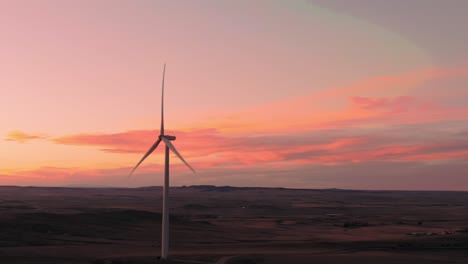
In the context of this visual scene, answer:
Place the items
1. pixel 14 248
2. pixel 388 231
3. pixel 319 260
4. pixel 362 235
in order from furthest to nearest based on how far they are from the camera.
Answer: pixel 388 231 → pixel 362 235 → pixel 14 248 → pixel 319 260

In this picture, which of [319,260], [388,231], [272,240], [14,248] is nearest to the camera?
[319,260]

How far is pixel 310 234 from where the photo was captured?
92.4m

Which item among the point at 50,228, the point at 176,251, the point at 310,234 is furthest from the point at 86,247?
the point at 310,234

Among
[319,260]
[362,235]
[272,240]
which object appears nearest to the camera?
[319,260]

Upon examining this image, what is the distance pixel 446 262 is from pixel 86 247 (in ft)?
126

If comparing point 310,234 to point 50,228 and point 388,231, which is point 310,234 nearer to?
point 388,231

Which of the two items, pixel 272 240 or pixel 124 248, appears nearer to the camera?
pixel 124 248

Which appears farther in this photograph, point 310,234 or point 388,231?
point 388,231

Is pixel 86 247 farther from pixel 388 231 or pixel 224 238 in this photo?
pixel 388 231

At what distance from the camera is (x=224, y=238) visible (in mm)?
83125

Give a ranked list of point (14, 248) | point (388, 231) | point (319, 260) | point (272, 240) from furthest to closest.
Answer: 1. point (388, 231)
2. point (272, 240)
3. point (14, 248)
4. point (319, 260)

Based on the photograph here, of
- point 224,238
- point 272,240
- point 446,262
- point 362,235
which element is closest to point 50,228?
point 224,238

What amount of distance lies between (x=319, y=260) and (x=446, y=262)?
12705mm

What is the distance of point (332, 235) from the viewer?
91.1 metres
